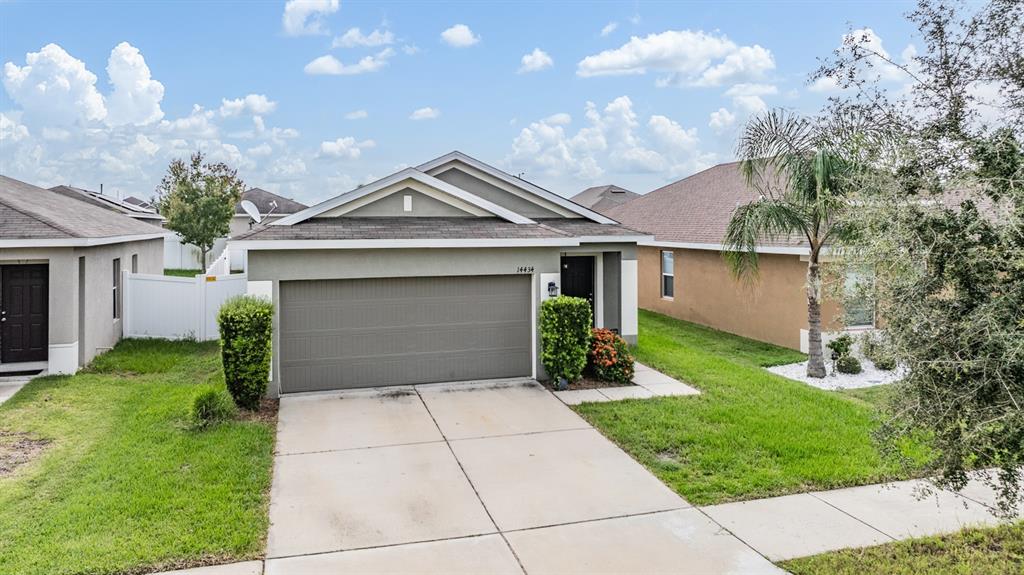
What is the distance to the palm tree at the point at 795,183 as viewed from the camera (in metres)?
11.4

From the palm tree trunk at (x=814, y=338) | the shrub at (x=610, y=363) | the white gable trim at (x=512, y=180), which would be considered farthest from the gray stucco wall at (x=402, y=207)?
the palm tree trunk at (x=814, y=338)

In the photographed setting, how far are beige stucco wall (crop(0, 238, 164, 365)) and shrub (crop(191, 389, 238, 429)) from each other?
479cm

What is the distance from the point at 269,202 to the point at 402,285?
3470 cm

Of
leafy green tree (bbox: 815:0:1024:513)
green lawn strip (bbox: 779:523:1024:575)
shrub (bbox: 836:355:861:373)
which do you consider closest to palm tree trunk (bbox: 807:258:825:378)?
shrub (bbox: 836:355:861:373)

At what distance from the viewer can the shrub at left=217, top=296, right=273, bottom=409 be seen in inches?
375

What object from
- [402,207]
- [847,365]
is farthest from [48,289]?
[847,365]

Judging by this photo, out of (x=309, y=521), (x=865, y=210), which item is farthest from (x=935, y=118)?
(x=309, y=521)

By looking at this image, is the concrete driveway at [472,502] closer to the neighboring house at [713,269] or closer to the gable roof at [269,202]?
the neighboring house at [713,269]

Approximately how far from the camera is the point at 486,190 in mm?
15516

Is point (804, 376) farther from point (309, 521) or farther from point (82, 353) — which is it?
point (82, 353)

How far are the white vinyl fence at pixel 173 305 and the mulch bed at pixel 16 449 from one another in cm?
661

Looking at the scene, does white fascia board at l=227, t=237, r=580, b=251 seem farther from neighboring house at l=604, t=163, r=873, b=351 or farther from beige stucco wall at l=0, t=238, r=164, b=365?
neighboring house at l=604, t=163, r=873, b=351

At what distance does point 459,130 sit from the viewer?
1014 inches

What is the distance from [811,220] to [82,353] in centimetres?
1415
